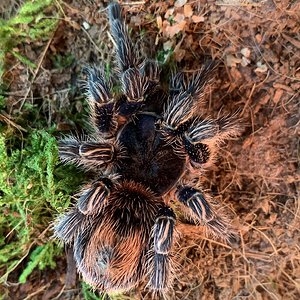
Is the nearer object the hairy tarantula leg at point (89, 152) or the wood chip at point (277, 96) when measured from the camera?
the hairy tarantula leg at point (89, 152)

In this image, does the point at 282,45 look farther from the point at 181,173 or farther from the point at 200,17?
the point at 181,173

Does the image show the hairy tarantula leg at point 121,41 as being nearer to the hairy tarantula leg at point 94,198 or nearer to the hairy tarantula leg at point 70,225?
the hairy tarantula leg at point 94,198

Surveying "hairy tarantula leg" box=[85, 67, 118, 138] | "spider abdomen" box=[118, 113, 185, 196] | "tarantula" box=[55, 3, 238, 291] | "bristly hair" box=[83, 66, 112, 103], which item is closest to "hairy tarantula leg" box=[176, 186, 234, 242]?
"tarantula" box=[55, 3, 238, 291]

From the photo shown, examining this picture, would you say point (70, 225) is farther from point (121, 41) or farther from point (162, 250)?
point (121, 41)

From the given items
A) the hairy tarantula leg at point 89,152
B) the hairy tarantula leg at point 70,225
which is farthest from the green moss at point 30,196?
the hairy tarantula leg at point 70,225

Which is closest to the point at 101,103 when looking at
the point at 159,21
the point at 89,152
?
the point at 89,152

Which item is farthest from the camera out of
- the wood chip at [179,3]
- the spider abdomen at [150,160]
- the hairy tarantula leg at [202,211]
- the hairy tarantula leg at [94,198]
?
the wood chip at [179,3]
